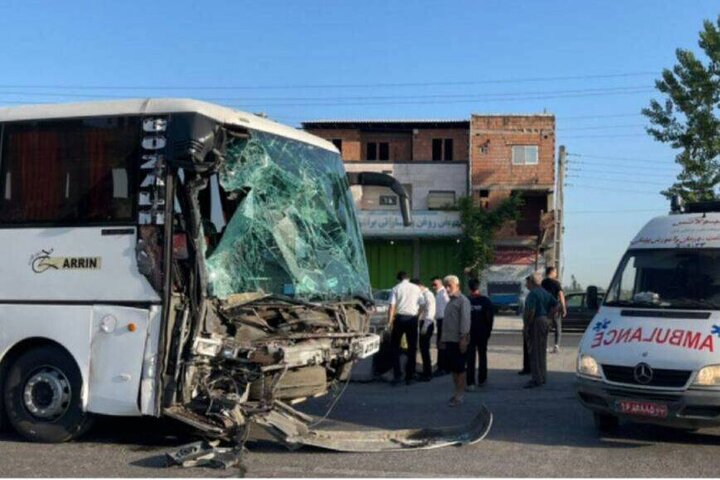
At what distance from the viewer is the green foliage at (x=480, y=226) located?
42500 mm

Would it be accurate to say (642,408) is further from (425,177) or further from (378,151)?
(378,151)

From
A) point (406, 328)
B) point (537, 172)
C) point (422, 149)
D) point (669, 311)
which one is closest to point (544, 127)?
point (537, 172)

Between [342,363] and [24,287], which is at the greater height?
[24,287]

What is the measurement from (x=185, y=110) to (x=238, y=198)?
104 cm

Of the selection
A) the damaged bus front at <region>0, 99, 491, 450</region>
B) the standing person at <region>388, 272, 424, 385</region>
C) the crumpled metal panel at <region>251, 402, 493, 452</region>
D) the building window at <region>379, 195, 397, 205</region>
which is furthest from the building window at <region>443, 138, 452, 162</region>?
the crumpled metal panel at <region>251, 402, 493, 452</region>

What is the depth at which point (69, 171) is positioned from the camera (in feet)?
27.8

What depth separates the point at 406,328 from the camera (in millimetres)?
13961

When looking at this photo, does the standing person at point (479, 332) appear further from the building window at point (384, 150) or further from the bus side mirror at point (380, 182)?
the building window at point (384, 150)

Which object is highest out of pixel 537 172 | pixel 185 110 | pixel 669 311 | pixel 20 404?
pixel 537 172

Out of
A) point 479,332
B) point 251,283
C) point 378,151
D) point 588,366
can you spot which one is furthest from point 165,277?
point 378,151

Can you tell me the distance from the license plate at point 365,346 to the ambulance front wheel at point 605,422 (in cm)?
260

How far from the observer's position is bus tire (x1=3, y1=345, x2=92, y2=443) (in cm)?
830

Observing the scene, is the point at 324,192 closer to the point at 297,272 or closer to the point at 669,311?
the point at 297,272

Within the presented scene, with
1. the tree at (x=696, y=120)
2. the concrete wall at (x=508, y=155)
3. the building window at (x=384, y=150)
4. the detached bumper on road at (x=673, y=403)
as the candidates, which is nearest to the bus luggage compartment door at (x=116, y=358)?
the detached bumper on road at (x=673, y=403)
